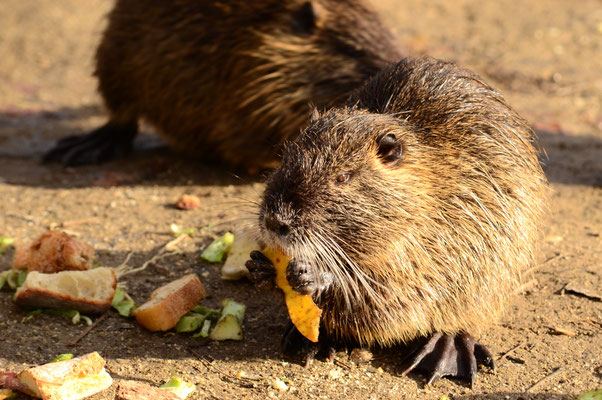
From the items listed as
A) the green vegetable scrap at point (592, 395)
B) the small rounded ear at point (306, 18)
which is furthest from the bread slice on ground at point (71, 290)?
the small rounded ear at point (306, 18)

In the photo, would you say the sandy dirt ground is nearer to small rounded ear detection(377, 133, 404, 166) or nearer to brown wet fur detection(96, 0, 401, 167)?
brown wet fur detection(96, 0, 401, 167)

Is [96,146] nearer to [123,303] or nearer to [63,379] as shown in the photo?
[123,303]

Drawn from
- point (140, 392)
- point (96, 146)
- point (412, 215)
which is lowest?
point (96, 146)

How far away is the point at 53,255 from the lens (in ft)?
9.24

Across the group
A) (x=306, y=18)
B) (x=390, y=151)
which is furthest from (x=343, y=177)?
(x=306, y=18)

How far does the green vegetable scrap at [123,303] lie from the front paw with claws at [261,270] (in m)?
0.58

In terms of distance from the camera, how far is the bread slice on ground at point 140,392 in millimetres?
2037

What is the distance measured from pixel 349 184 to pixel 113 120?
2.78 m

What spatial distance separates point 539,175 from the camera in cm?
262

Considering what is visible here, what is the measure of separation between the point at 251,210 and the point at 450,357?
4.80 feet

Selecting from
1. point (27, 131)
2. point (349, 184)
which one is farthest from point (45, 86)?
point (349, 184)

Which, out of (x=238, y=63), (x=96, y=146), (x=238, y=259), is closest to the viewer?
(x=238, y=259)

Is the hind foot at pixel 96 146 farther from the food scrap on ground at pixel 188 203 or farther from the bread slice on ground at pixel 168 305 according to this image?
the bread slice on ground at pixel 168 305

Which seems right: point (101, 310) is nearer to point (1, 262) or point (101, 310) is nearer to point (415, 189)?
point (1, 262)
